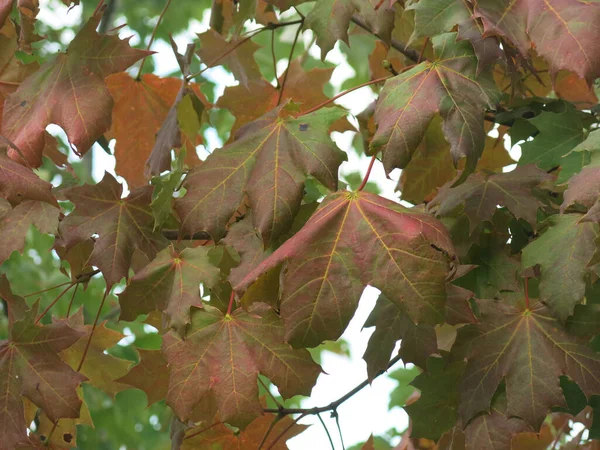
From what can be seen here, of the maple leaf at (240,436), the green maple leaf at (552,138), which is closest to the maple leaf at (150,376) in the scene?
the maple leaf at (240,436)

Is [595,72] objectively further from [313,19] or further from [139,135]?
[139,135]

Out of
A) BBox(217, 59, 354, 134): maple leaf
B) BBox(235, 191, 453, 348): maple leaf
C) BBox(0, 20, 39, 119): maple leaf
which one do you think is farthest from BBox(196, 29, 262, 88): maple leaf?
BBox(235, 191, 453, 348): maple leaf

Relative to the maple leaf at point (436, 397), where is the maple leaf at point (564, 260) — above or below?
above

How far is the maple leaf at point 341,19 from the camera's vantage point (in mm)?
1360

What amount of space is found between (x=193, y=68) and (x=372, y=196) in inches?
188

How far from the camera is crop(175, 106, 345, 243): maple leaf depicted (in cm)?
122

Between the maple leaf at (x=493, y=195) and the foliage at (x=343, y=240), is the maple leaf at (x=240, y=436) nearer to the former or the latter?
the foliage at (x=343, y=240)

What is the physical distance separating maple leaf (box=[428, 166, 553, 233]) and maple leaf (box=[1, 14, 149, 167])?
61cm

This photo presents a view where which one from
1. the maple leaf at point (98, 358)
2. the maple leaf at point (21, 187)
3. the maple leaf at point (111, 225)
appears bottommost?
the maple leaf at point (98, 358)

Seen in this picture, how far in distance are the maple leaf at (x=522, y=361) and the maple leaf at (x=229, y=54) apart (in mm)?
801

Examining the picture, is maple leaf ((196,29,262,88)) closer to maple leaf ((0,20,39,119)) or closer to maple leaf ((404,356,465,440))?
maple leaf ((0,20,39,119))

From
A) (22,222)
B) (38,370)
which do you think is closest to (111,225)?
(22,222)

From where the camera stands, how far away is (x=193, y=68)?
19.0 ft

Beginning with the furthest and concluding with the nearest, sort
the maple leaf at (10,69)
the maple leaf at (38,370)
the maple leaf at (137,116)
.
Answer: the maple leaf at (137,116)
the maple leaf at (10,69)
the maple leaf at (38,370)
